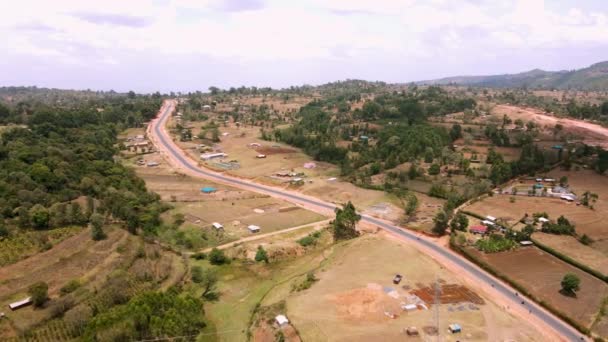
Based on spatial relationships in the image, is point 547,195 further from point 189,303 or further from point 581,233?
point 189,303

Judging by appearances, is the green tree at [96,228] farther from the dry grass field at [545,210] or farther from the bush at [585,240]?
the bush at [585,240]

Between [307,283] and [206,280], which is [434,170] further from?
[206,280]

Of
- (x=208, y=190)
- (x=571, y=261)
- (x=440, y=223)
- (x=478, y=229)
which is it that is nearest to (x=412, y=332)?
(x=440, y=223)

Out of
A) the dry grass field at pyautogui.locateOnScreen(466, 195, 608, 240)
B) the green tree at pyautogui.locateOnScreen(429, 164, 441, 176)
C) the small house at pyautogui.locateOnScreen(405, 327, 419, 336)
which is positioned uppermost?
the green tree at pyautogui.locateOnScreen(429, 164, 441, 176)

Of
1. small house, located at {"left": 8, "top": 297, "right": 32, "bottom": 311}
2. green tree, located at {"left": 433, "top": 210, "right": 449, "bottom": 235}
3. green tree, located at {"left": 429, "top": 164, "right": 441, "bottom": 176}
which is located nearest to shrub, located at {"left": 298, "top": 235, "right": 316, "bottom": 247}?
green tree, located at {"left": 433, "top": 210, "right": 449, "bottom": 235}

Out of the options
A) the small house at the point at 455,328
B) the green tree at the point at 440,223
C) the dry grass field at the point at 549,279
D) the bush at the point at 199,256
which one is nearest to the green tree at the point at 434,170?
the green tree at the point at 440,223

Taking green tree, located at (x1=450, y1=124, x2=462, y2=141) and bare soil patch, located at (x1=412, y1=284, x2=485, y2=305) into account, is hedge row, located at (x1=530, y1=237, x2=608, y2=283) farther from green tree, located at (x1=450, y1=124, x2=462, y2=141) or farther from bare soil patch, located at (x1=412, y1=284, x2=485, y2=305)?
green tree, located at (x1=450, y1=124, x2=462, y2=141)
